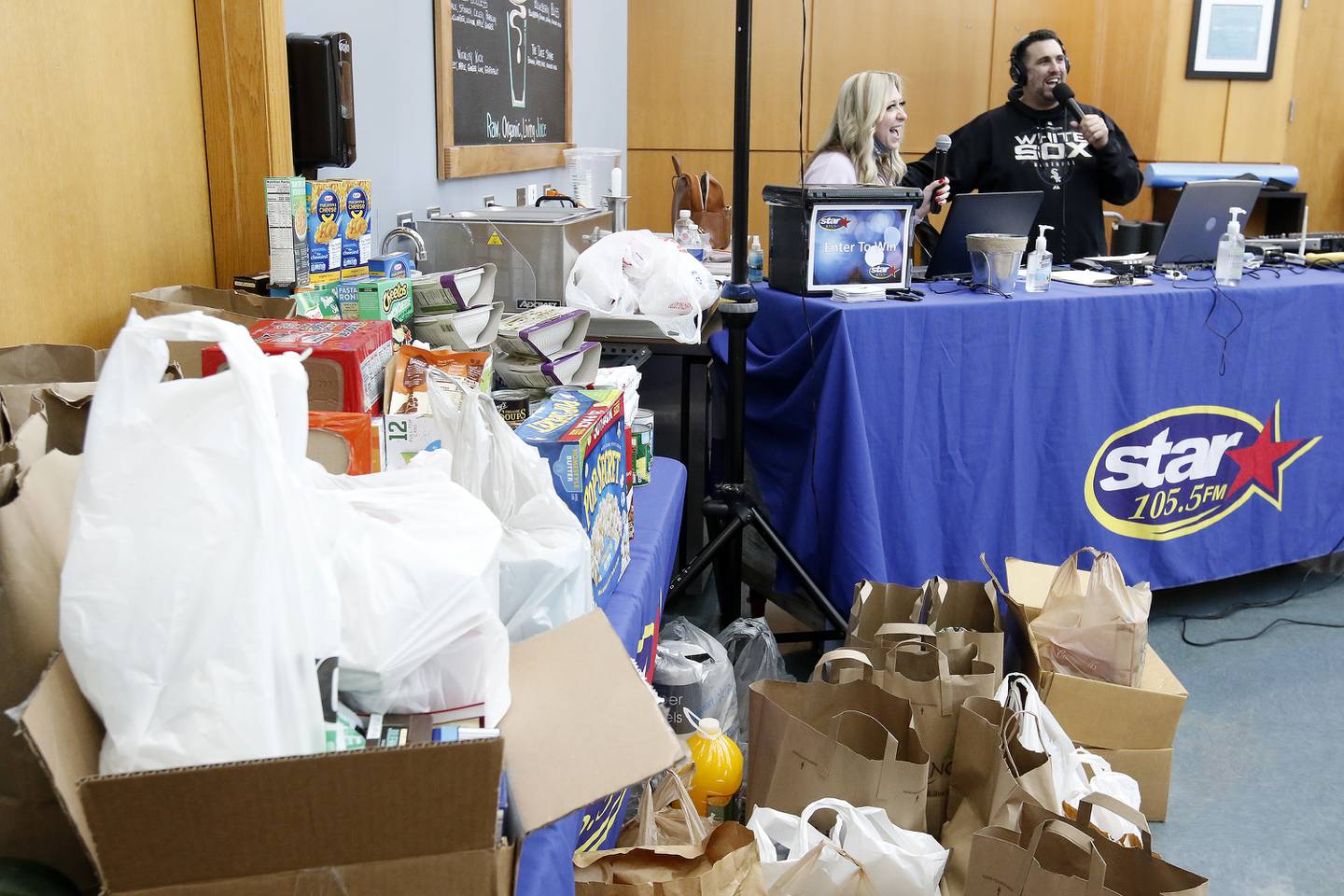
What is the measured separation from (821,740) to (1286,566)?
8.03 feet

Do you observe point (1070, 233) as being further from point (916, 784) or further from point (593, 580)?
point (593, 580)

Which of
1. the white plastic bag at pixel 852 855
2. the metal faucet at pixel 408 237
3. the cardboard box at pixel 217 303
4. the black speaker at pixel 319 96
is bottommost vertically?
the white plastic bag at pixel 852 855

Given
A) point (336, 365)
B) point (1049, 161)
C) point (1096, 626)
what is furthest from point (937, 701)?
point (1049, 161)

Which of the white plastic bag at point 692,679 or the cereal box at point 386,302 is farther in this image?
the white plastic bag at point 692,679

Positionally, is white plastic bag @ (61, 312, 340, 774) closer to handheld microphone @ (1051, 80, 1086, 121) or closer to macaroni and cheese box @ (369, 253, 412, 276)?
macaroni and cheese box @ (369, 253, 412, 276)

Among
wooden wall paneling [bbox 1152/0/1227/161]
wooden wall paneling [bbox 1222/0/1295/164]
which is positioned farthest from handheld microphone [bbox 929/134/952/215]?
wooden wall paneling [bbox 1222/0/1295/164]

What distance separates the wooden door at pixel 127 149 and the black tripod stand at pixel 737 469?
37.4 inches

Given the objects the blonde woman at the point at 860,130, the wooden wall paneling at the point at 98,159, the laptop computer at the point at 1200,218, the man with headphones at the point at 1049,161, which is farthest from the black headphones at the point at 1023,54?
the wooden wall paneling at the point at 98,159

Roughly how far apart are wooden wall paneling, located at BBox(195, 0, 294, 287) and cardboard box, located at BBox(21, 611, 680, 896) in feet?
4.80

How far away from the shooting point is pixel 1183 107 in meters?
5.95

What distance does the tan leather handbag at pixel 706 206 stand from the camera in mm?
4484

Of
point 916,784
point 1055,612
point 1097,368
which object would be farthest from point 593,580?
point 1097,368

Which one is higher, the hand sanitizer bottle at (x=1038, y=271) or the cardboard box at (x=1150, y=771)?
the hand sanitizer bottle at (x=1038, y=271)

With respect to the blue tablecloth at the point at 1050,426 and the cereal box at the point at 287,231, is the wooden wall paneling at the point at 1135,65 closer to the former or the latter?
the blue tablecloth at the point at 1050,426
